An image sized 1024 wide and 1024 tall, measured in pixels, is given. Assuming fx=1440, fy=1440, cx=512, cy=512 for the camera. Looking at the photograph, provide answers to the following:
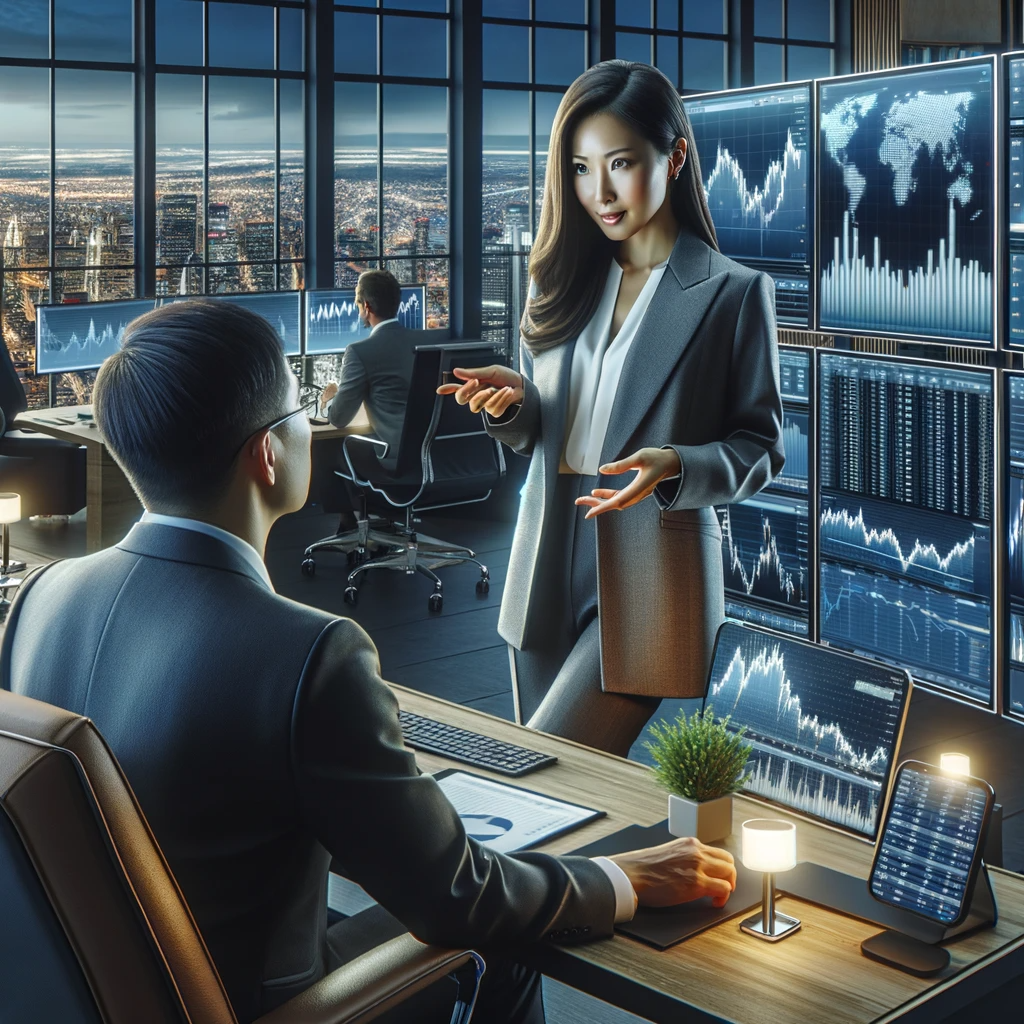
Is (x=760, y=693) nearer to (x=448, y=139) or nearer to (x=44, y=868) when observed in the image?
(x=44, y=868)

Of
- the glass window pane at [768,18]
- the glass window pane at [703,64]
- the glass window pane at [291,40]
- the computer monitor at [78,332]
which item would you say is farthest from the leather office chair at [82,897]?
the glass window pane at [768,18]

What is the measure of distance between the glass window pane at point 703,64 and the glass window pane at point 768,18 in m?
0.41

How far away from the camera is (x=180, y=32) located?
27.5 ft

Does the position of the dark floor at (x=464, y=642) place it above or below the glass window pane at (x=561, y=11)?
below

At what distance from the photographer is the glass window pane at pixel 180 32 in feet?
27.2

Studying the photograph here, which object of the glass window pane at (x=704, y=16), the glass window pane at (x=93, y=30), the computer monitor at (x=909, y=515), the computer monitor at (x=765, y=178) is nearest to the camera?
the computer monitor at (x=909, y=515)

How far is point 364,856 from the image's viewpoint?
1.46m

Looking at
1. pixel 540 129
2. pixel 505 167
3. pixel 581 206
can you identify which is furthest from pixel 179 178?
pixel 581 206

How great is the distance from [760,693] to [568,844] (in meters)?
0.47

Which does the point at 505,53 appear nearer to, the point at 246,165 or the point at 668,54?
the point at 668,54

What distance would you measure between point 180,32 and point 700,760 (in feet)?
24.7

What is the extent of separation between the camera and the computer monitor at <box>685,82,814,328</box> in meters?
4.66

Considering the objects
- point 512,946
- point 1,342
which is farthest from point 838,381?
point 1,342

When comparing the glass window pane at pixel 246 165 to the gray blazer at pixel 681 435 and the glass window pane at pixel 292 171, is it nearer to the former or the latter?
the glass window pane at pixel 292 171
